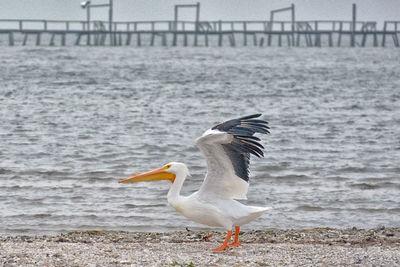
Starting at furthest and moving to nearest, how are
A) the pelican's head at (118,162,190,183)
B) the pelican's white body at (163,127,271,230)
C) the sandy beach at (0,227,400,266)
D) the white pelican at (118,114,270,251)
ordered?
the pelican's head at (118,162,190,183), the pelican's white body at (163,127,271,230), the white pelican at (118,114,270,251), the sandy beach at (0,227,400,266)

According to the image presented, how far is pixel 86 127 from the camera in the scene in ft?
58.9

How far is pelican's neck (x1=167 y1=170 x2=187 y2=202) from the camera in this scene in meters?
6.98

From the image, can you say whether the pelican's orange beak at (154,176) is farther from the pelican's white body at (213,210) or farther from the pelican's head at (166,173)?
the pelican's white body at (213,210)

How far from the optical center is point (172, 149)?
1495 centimetres

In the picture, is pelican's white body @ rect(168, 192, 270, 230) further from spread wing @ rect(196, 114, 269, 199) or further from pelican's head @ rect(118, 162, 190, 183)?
Answer: pelican's head @ rect(118, 162, 190, 183)

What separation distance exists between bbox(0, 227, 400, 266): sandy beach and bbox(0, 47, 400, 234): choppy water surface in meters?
0.72

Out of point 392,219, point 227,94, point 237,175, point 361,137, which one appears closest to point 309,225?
point 392,219

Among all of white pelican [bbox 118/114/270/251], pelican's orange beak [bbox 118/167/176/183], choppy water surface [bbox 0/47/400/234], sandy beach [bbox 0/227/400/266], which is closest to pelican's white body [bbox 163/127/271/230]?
white pelican [bbox 118/114/270/251]

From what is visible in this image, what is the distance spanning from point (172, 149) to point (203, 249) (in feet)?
25.3

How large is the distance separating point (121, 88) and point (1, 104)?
7.13 metres

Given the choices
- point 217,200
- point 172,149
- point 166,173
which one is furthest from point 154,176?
point 172,149

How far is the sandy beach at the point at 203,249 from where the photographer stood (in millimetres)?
6305

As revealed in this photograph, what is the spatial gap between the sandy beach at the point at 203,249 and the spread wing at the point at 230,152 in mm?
582

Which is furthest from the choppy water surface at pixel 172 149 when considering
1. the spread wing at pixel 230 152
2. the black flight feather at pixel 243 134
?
the black flight feather at pixel 243 134
